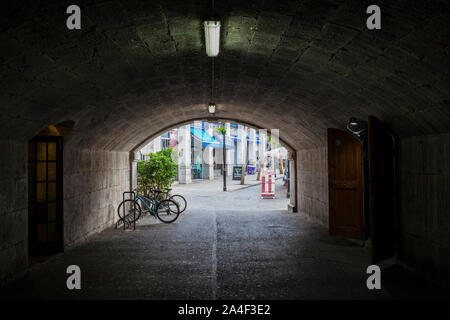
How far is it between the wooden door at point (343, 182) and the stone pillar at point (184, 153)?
71.0 ft

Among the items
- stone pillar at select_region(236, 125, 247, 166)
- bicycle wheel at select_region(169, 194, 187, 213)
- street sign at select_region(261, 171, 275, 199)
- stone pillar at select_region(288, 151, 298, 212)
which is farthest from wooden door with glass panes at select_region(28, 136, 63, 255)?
stone pillar at select_region(236, 125, 247, 166)

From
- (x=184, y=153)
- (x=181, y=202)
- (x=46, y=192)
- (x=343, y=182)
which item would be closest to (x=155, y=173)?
(x=181, y=202)

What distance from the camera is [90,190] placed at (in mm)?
9508

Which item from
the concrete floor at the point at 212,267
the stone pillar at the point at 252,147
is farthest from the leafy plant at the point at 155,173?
the stone pillar at the point at 252,147

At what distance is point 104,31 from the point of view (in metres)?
4.32

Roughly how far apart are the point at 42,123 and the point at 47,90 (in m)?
1.22

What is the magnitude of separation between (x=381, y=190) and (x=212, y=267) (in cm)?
316

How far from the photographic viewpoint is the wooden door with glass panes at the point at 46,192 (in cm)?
766

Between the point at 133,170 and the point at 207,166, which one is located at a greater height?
the point at 207,166

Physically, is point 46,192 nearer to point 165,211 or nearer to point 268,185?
point 165,211

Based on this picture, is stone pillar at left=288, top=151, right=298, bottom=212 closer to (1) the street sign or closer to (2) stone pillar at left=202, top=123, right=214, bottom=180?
(1) the street sign
